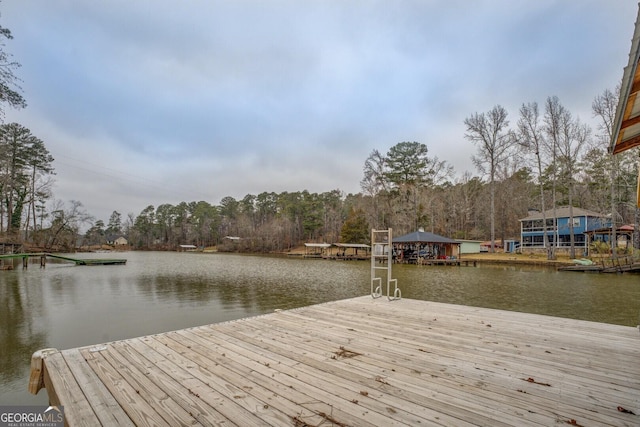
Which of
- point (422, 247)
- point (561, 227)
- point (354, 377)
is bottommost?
point (422, 247)

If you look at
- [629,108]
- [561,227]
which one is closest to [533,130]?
[561,227]

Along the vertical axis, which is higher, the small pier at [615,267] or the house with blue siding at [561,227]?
the house with blue siding at [561,227]

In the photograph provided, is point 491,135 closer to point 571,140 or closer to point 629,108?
point 571,140

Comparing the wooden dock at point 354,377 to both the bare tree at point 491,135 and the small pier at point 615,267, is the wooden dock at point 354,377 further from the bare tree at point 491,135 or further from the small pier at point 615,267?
the bare tree at point 491,135

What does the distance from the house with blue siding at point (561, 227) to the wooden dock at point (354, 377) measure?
27468 millimetres

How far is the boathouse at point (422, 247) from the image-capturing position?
24.4 meters

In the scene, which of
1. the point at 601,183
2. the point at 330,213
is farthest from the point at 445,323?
the point at 330,213

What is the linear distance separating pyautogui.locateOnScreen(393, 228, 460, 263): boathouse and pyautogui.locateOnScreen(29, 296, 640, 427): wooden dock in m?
20.6

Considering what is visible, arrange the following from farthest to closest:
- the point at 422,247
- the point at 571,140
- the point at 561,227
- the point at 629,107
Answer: the point at 422,247 → the point at 561,227 → the point at 571,140 → the point at 629,107

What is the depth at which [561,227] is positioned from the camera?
2767 centimetres

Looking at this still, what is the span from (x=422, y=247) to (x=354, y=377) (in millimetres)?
29255

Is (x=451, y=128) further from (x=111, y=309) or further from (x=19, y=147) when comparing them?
(x=19, y=147)

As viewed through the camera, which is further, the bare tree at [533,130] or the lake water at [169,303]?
the bare tree at [533,130]

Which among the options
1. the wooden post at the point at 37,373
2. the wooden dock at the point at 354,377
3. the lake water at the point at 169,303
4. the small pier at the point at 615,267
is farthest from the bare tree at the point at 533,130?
the wooden post at the point at 37,373
